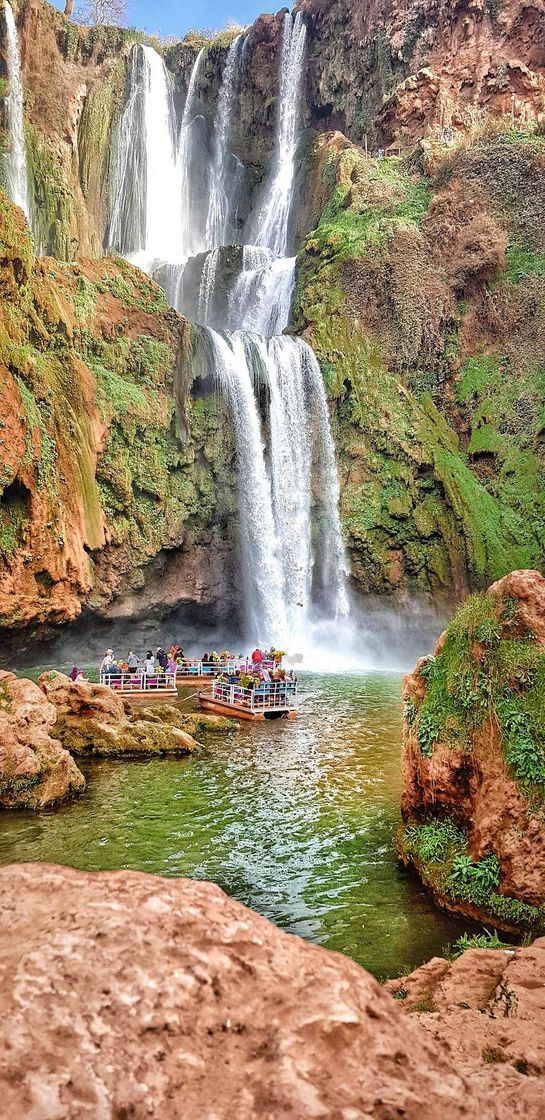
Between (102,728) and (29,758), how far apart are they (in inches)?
132

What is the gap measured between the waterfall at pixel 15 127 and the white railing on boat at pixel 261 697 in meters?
29.6

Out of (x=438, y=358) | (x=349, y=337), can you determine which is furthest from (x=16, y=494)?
(x=438, y=358)

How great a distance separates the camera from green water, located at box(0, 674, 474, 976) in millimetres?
7605

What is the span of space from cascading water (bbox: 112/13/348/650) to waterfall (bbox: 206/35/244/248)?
8 centimetres

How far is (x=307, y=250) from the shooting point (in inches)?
1566

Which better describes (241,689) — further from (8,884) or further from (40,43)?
(40,43)

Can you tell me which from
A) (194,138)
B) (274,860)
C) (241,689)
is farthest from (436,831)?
(194,138)

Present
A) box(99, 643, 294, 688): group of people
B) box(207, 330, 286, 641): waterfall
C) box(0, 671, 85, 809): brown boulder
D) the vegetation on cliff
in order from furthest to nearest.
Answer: the vegetation on cliff < box(207, 330, 286, 641): waterfall < box(99, 643, 294, 688): group of people < box(0, 671, 85, 809): brown boulder

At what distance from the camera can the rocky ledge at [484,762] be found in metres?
7.00

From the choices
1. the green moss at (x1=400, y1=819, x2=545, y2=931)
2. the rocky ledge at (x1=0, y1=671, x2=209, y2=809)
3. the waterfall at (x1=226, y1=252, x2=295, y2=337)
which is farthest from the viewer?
the waterfall at (x1=226, y1=252, x2=295, y2=337)

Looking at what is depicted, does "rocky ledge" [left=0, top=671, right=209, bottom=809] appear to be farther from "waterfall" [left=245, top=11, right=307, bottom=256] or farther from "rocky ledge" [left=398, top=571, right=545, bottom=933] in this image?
"waterfall" [left=245, top=11, right=307, bottom=256]

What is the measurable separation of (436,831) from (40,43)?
50437 millimetres

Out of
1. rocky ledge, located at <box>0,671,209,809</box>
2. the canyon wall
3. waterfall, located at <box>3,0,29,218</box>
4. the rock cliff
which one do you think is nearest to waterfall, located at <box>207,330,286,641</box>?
the rock cliff

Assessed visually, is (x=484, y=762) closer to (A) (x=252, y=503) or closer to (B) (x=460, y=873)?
(B) (x=460, y=873)
